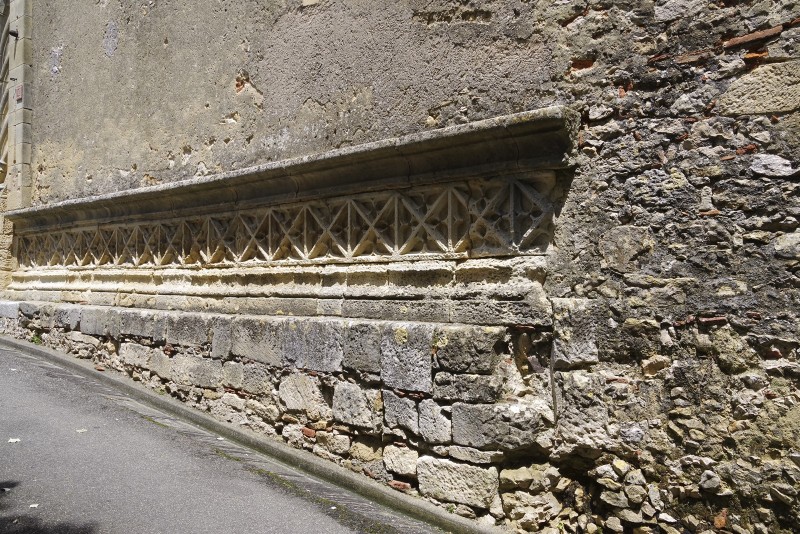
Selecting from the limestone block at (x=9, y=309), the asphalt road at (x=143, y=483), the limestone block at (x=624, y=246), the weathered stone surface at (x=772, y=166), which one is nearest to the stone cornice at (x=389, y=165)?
the limestone block at (x=624, y=246)

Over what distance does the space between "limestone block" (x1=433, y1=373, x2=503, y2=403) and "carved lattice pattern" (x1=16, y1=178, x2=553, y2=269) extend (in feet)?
2.47

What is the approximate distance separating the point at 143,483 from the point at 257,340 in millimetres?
1376

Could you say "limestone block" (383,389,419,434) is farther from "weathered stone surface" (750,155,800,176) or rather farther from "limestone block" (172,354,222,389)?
"weathered stone surface" (750,155,800,176)

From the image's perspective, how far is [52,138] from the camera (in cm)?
836

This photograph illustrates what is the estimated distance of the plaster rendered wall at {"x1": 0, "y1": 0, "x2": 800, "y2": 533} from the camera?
2949mm

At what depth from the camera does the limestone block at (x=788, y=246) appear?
2857mm

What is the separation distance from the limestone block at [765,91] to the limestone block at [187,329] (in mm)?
4252

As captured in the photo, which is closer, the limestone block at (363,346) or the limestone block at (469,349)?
the limestone block at (469,349)

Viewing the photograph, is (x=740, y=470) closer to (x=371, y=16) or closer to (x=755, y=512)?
(x=755, y=512)

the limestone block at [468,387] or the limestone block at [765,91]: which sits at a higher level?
the limestone block at [765,91]

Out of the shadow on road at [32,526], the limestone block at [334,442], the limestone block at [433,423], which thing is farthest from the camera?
the limestone block at [334,442]

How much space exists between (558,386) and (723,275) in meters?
1.03

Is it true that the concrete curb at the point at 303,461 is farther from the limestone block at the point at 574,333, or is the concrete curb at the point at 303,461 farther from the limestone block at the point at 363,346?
the limestone block at the point at 574,333

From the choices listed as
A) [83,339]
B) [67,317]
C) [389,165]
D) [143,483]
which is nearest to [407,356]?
[389,165]
